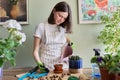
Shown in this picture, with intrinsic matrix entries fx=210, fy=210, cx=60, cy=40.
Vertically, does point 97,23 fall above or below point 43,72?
above

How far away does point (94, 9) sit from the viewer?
249 cm

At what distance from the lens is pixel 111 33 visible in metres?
2.34

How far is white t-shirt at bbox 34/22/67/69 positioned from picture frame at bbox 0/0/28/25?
1.01ft

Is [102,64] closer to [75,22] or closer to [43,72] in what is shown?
[43,72]

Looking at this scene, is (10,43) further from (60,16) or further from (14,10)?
(14,10)

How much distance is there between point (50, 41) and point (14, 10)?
22.9 inches

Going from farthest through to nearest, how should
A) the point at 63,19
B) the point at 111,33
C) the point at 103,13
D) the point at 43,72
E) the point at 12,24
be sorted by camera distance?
the point at 103,13, the point at 111,33, the point at 63,19, the point at 43,72, the point at 12,24

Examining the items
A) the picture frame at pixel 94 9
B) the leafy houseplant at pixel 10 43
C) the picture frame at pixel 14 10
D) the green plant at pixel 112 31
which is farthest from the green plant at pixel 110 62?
the picture frame at pixel 14 10

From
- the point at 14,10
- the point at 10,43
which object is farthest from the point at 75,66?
the point at 14,10

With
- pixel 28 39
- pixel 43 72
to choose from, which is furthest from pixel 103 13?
pixel 43 72

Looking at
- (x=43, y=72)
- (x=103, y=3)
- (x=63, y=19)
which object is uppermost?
(x=103, y=3)

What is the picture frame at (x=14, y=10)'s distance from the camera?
242cm

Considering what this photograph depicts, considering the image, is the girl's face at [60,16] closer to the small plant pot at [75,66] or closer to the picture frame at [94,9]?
the picture frame at [94,9]

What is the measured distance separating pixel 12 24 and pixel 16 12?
143cm
